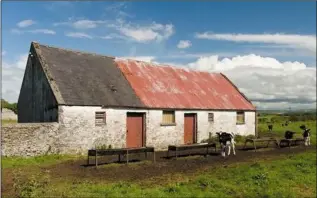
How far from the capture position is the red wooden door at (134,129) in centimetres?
2470

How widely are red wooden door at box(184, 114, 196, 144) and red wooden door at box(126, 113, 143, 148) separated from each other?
4.63 m

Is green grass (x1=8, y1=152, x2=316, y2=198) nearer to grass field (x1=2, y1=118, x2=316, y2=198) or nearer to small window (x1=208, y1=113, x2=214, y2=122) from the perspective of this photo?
grass field (x1=2, y1=118, x2=316, y2=198)

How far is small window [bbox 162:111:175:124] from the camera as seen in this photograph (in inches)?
1065

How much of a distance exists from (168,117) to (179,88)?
4.56 metres

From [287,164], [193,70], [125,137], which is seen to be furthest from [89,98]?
[193,70]

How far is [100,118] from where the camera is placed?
23.0m

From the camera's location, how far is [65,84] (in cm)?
2248

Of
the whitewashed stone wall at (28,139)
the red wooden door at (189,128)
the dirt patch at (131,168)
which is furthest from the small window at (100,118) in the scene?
the red wooden door at (189,128)

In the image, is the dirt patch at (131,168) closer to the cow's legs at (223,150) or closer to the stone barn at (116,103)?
the cow's legs at (223,150)

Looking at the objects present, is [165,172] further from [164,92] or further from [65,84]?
[164,92]

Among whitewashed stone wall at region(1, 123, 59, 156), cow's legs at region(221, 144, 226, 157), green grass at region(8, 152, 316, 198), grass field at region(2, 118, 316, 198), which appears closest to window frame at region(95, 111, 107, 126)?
whitewashed stone wall at region(1, 123, 59, 156)

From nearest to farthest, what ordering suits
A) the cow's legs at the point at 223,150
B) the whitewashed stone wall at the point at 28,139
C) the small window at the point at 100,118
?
the whitewashed stone wall at the point at 28,139 < the cow's legs at the point at 223,150 < the small window at the point at 100,118

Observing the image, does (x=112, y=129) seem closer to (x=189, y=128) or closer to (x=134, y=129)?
(x=134, y=129)

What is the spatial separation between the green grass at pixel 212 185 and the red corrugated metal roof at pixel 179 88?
1051 cm
